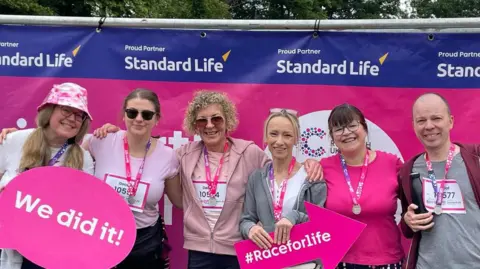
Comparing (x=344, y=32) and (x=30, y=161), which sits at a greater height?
(x=344, y=32)

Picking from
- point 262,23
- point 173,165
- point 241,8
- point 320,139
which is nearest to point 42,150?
point 173,165

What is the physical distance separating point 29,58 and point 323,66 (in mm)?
2360

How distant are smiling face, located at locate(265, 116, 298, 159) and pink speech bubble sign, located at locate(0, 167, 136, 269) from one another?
974 mm

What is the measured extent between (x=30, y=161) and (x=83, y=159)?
325 millimetres

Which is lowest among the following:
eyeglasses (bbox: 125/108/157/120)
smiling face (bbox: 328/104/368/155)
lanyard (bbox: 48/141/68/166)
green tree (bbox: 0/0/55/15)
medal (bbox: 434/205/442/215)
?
medal (bbox: 434/205/442/215)

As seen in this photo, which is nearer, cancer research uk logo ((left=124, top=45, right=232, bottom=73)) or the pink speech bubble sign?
the pink speech bubble sign

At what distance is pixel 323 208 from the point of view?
2961 mm

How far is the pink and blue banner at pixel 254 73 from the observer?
3854 millimetres

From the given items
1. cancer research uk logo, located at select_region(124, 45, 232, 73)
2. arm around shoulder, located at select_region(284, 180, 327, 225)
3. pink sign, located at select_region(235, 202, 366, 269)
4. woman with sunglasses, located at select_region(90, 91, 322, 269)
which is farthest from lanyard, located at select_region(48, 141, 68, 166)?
arm around shoulder, located at select_region(284, 180, 327, 225)

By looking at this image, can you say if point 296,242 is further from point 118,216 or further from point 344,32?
point 344,32

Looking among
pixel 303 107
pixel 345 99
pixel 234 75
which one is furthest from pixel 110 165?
pixel 345 99

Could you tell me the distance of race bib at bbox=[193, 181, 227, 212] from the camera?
3406 millimetres

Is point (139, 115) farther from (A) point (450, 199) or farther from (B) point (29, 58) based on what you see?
(A) point (450, 199)

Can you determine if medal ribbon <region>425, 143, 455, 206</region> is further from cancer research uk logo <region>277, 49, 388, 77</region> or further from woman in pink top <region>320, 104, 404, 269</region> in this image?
cancer research uk logo <region>277, 49, 388, 77</region>
